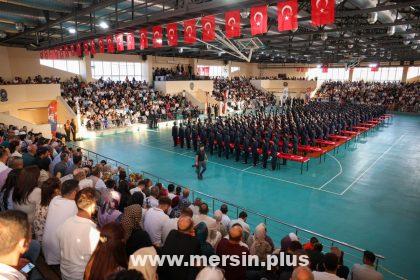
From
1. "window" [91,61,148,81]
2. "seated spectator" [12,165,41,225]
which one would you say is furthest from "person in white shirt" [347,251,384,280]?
"window" [91,61,148,81]

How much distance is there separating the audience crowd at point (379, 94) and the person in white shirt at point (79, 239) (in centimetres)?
3567

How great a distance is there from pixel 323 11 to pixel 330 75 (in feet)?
145

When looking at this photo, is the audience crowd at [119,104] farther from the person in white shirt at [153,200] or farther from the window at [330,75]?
the window at [330,75]

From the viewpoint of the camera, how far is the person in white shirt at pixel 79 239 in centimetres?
287

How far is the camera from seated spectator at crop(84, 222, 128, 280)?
8.05 feet

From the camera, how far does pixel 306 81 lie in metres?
43.7

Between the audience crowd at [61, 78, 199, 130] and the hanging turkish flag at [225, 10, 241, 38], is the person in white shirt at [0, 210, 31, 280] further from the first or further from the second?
the audience crowd at [61, 78, 199, 130]

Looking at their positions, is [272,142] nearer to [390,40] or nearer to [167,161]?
[167,161]

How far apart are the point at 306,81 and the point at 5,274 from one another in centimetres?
4601

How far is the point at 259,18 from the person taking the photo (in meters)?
7.42

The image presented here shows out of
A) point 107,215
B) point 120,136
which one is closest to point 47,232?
point 107,215

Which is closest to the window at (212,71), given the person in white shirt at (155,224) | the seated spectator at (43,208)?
the person in white shirt at (155,224)

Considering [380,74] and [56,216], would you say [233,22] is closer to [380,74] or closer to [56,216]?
[56,216]

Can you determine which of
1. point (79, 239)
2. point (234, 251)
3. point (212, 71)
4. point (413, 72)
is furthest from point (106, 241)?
point (413, 72)
